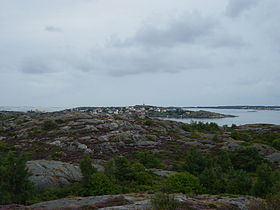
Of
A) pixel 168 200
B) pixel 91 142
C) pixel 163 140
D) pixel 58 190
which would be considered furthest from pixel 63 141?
pixel 168 200

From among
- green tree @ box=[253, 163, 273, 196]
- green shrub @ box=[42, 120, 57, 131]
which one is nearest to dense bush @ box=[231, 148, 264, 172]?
green tree @ box=[253, 163, 273, 196]

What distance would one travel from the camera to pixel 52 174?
23438 millimetres

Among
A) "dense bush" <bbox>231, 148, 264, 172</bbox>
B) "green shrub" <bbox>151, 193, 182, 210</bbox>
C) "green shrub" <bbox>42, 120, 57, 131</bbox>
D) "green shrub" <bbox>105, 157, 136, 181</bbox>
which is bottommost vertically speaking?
"dense bush" <bbox>231, 148, 264, 172</bbox>

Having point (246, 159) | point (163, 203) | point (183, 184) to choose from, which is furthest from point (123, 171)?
point (246, 159)

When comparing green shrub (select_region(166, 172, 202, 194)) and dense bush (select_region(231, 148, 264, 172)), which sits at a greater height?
green shrub (select_region(166, 172, 202, 194))

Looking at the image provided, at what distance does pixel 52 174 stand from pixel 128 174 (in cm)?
811

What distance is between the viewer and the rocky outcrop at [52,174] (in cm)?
2173

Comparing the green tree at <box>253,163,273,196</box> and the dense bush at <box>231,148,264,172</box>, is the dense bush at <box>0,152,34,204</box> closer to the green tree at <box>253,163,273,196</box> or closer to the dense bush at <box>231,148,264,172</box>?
the green tree at <box>253,163,273,196</box>

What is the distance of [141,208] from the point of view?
12.3 metres

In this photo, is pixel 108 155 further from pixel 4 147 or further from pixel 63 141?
pixel 4 147

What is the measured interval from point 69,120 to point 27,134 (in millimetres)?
15518

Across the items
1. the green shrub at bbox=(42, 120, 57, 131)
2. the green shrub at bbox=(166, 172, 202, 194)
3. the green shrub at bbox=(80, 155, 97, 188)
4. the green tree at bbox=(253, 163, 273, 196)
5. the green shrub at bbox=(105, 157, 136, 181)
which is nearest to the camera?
the green tree at bbox=(253, 163, 273, 196)

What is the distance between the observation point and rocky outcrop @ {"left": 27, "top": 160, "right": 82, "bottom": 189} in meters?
21.7

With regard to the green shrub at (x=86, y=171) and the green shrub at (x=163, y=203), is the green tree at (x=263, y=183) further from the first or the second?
the green shrub at (x=86, y=171)
